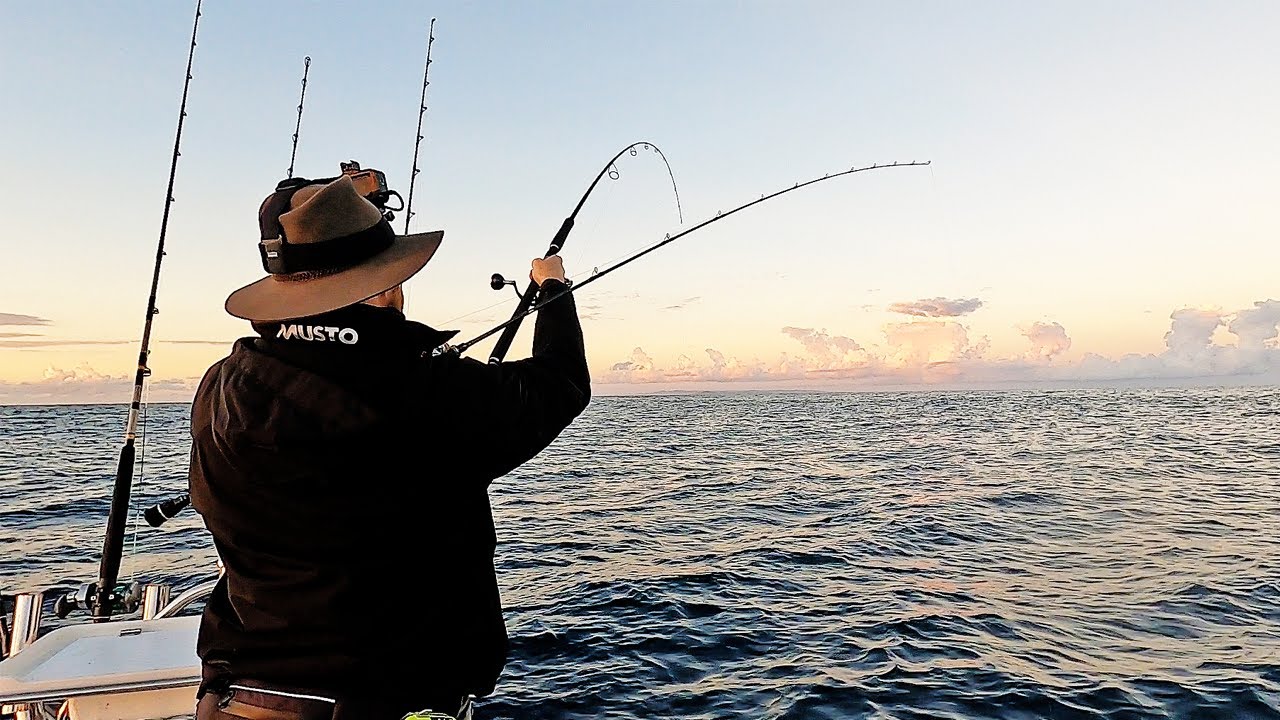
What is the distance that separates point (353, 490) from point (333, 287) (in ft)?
1.70

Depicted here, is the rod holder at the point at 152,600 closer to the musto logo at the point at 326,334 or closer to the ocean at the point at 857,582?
the ocean at the point at 857,582

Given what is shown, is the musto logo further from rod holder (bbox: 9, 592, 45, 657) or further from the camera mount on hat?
rod holder (bbox: 9, 592, 45, 657)

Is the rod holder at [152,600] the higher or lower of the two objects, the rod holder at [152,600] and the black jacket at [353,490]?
the lower

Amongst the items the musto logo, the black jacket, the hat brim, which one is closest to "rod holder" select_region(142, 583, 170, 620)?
the black jacket

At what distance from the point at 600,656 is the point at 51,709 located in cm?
452

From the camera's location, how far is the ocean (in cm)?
679

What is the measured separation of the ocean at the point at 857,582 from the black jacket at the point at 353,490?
5.2 inches

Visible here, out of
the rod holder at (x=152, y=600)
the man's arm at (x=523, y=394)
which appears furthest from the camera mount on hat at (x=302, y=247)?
the rod holder at (x=152, y=600)

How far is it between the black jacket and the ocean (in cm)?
13

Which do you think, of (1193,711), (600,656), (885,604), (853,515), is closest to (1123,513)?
(853,515)

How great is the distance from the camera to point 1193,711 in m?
6.33

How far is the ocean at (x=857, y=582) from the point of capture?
267 inches

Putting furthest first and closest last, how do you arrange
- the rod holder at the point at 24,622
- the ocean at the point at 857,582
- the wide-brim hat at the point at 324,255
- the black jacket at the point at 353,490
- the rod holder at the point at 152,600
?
the ocean at the point at 857,582 → the rod holder at the point at 152,600 → the rod holder at the point at 24,622 → the wide-brim hat at the point at 324,255 → the black jacket at the point at 353,490

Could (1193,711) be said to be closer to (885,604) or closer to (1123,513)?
(885,604)
